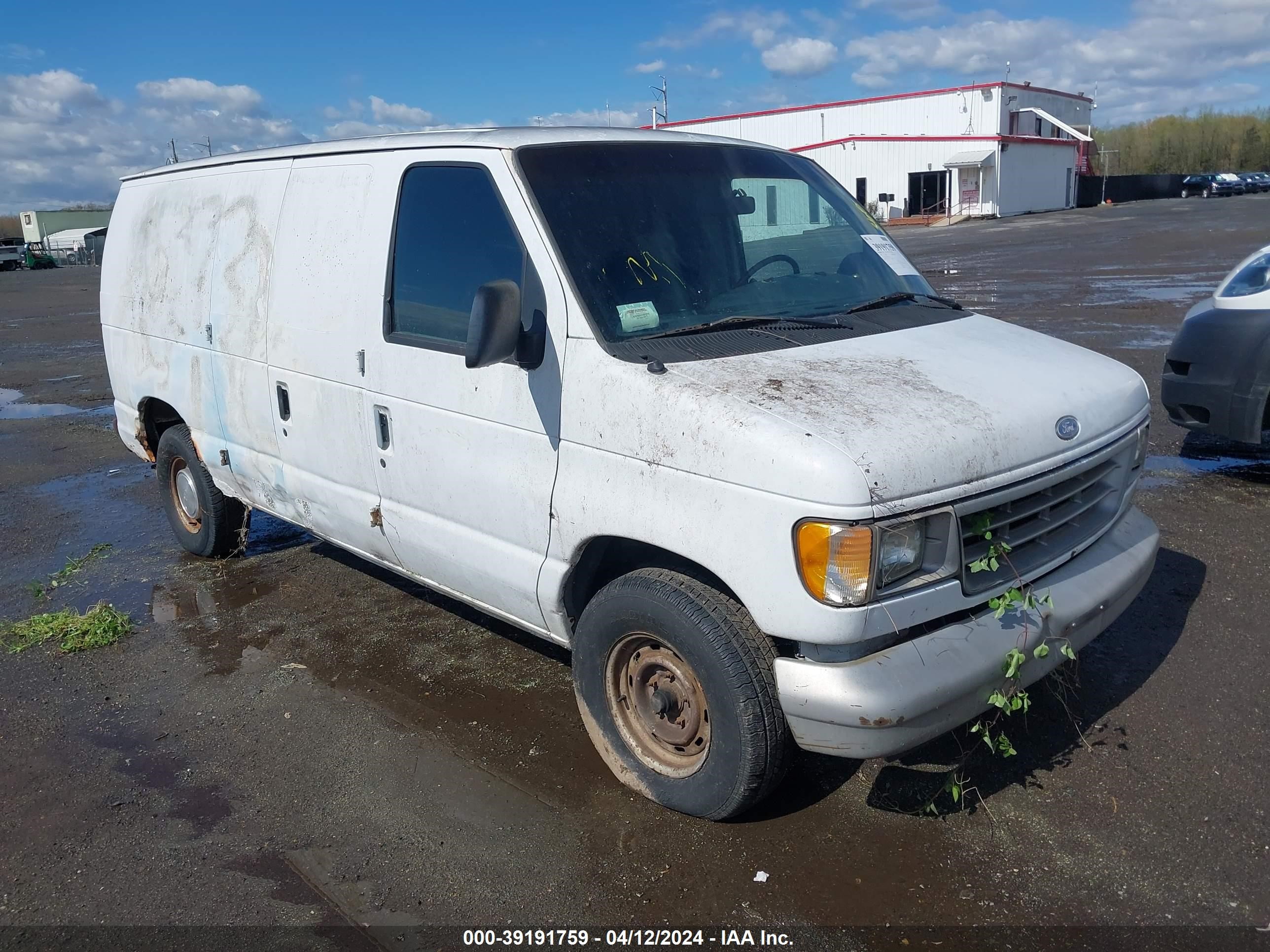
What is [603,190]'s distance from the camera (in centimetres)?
371

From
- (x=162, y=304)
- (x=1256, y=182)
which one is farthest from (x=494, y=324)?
(x=1256, y=182)

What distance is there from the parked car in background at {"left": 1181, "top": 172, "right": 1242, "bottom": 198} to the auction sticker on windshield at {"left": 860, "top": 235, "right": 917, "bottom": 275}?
69861 millimetres

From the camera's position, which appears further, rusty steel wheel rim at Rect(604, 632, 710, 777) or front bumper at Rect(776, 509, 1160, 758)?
rusty steel wheel rim at Rect(604, 632, 710, 777)

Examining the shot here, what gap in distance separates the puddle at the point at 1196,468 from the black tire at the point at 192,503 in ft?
18.4

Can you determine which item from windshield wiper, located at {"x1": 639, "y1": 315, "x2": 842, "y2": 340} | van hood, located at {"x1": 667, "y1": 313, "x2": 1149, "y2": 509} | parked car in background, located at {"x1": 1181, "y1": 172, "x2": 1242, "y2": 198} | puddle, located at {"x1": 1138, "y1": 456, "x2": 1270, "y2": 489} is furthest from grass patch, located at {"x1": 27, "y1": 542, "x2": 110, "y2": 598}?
parked car in background, located at {"x1": 1181, "y1": 172, "x2": 1242, "y2": 198}

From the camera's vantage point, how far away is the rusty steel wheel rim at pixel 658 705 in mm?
3275

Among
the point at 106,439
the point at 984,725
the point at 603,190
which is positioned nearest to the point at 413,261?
the point at 603,190

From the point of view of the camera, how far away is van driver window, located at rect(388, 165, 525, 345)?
3.73 m

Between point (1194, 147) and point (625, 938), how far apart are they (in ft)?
324

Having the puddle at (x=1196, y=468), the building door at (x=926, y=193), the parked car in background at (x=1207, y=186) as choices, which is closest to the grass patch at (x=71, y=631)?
the puddle at (x=1196, y=468)

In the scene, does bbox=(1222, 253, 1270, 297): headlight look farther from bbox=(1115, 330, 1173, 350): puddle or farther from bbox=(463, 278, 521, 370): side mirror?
bbox=(463, 278, 521, 370): side mirror

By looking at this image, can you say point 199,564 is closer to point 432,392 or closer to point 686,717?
point 432,392

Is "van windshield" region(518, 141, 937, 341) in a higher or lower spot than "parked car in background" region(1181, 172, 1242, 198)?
lower

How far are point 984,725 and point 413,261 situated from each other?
9.12 ft
